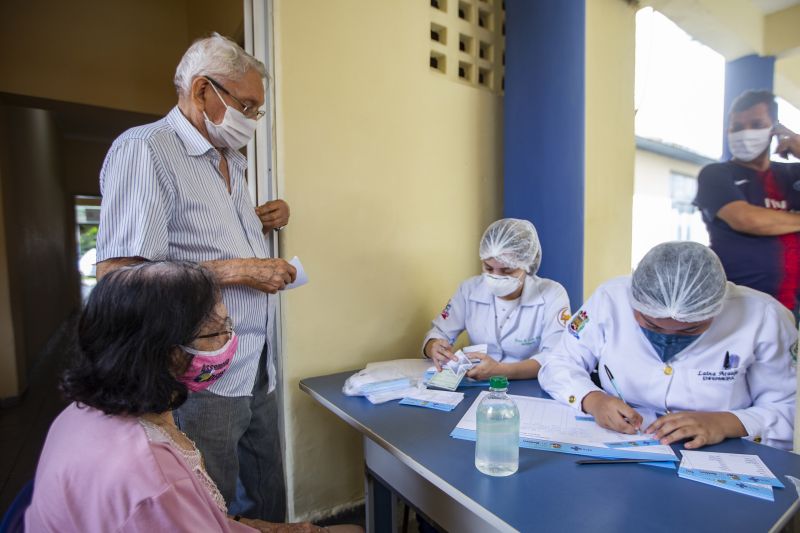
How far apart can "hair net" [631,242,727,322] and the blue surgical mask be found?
4.0 inches

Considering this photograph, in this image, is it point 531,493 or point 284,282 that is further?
point 284,282

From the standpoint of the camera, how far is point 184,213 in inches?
49.9

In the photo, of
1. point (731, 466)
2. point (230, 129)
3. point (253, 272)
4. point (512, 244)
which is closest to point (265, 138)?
point (230, 129)

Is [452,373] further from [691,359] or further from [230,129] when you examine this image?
[230,129]

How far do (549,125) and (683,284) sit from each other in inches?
54.0

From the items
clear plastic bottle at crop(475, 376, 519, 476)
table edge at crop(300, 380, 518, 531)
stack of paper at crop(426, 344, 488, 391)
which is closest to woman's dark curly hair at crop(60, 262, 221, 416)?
table edge at crop(300, 380, 518, 531)

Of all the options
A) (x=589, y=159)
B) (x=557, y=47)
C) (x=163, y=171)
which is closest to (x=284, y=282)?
(x=163, y=171)

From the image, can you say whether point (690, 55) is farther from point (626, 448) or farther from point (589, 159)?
point (626, 448)

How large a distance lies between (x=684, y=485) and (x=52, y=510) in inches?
47.6

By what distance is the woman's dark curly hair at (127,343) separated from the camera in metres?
0.81

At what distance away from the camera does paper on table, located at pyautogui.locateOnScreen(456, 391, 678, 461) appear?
3.92ft

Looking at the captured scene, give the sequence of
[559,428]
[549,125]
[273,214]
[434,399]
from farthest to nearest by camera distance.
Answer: [549,125], [273,214], [434,399], [559,428]

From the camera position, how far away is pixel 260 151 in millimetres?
1903

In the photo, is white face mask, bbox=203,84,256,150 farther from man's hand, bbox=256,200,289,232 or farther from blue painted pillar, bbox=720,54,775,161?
blue painted pillar, bbox=720,54,775,161
